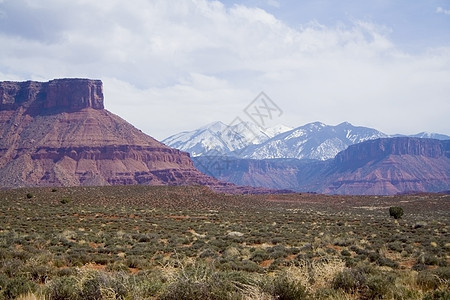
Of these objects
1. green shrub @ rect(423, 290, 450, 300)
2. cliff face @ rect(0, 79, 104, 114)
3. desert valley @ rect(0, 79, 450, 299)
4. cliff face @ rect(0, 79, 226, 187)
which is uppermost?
cliff face @ rect(0, 79, 104, 114)

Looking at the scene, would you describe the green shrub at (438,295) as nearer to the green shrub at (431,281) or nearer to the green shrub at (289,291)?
the green shrub at (431,281)

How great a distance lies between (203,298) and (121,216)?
29.6 meters

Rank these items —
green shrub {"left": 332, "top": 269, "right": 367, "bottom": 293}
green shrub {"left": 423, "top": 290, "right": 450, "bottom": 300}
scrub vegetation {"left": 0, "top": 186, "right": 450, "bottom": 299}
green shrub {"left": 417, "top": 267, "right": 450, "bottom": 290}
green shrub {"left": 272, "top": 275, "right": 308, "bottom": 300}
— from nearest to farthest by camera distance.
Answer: green shrub {"left": 423, "top": 290, "right": 450, "bottom": 300}
green shrub {"left": 272, "top": 275, "right": 308, "bottom": 300}
scrub vegetation {"left": 0, "top": 186, "right": 450, "bottom": 299}
green shrub {"left": 332, "top": 269, "right": 367, "bottom": 293}
green shrub {"left": 417, "top": 267, "right": 450, "bottom": 290}

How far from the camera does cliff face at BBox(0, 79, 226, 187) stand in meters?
131

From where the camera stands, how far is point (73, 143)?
14050 centimetres

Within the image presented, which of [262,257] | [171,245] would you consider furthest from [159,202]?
[262,257]

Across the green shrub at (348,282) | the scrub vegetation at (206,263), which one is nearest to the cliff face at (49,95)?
the scrub vegetation at (206,263)

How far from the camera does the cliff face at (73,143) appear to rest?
429 feet

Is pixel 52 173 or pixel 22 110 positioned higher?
pixel 22 110

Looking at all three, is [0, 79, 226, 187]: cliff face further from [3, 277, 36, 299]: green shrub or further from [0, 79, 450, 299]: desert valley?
[3, 277, 36, 299]: green shrub

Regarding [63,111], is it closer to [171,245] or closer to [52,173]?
[52,173]

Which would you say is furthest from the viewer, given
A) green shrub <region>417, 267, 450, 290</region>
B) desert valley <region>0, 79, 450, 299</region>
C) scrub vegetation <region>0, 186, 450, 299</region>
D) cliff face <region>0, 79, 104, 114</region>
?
cliff face <region>0, 79, 104, 114</region>

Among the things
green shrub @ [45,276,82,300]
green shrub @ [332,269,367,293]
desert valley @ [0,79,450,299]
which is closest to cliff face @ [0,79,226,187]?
desert valley @ [0,79,450,299]

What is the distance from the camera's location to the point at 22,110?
15038 cm
